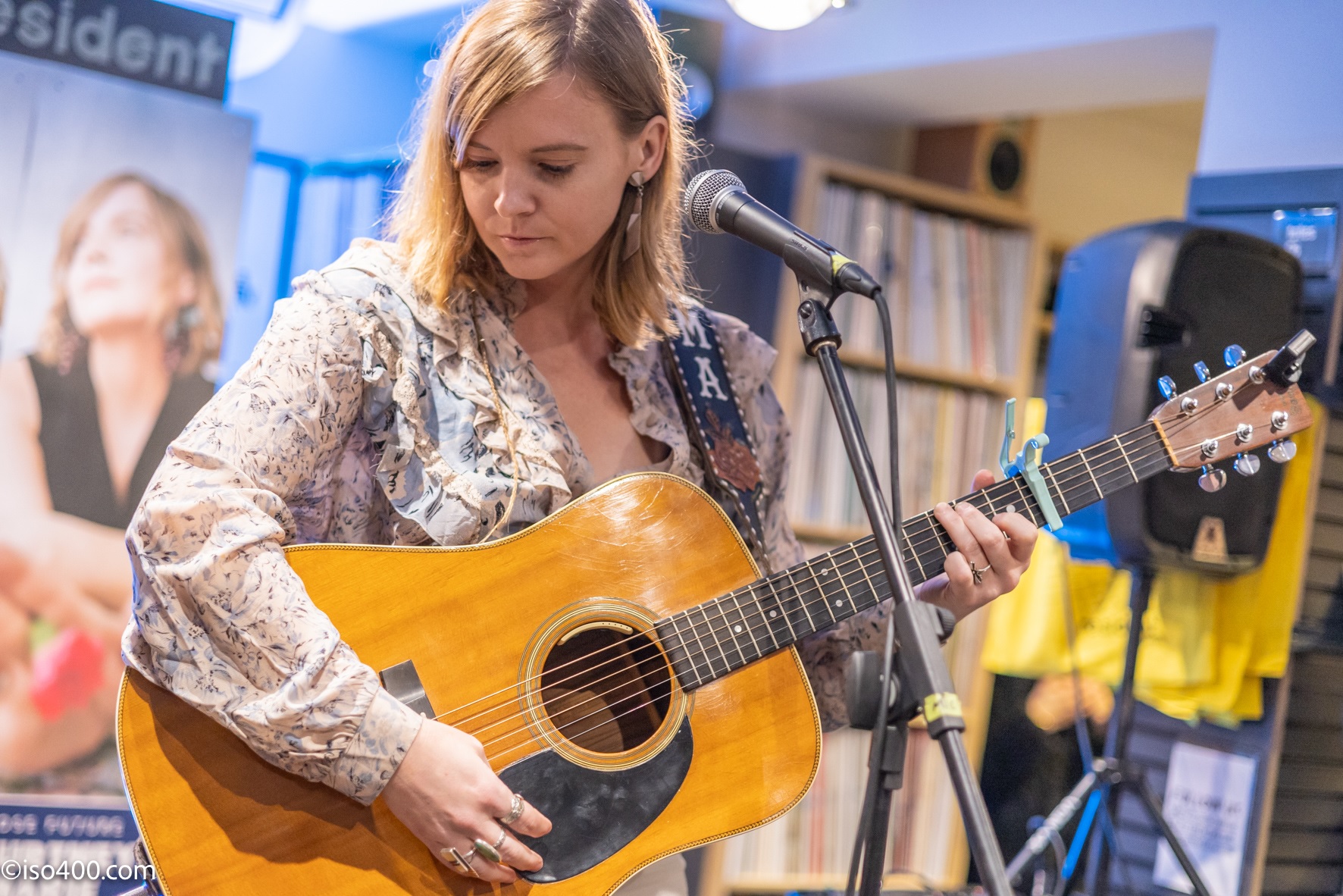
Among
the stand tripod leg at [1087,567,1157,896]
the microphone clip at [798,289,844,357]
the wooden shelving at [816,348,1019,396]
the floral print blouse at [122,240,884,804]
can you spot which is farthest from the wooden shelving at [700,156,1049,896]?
the microphone clip at [798,289,844,357]

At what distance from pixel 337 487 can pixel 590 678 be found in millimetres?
432

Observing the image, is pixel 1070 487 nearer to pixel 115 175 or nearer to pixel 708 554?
pixel 708 554

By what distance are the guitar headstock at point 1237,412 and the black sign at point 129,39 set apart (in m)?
1.82

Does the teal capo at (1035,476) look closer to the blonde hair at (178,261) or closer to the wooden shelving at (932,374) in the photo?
the blonde hair at (178,261)

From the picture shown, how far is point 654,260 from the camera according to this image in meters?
1.96

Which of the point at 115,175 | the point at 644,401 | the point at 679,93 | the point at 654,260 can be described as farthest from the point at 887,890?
the point at 115,175

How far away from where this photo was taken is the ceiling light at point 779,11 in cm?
334

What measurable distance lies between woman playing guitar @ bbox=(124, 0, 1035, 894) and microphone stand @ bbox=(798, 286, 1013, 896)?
407 mm

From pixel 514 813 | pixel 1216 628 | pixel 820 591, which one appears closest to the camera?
pixel 514 813

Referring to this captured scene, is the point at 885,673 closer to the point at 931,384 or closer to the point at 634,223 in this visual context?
the point at 634,223

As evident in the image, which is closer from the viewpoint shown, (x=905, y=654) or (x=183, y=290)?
(x=905, y=654)

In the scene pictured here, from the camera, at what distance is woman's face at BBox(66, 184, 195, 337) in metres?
2.39

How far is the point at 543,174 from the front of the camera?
1.70 meters

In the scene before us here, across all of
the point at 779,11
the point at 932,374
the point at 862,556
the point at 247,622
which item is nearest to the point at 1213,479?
the point at 862,556
